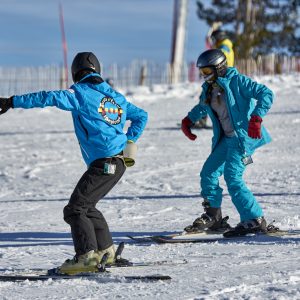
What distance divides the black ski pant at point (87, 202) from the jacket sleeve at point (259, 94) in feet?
4.73

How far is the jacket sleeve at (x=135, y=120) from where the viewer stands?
5656 millimetres

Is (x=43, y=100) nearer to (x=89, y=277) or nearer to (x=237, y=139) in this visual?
(x=89, y=277)

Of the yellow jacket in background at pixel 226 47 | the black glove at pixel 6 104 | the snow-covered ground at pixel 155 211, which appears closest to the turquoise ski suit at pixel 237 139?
the snow-covered ground at pixel 155 211

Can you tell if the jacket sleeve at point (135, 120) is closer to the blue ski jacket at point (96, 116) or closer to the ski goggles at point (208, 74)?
the blue ski jacket at point (96, 116)

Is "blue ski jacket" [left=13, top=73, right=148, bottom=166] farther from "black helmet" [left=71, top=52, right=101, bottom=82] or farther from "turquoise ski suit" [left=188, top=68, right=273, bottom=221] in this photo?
"turquoise ski suit" [left=188, top=68, right=273, bottom=221]

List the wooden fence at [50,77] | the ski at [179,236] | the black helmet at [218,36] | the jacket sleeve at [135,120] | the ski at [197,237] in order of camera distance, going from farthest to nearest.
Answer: the wooden fence at [50,77] → the black helmet at [218,36] → the ski at [179,236] → the ski at [197,237] → the jacket sleeve at [135,120]

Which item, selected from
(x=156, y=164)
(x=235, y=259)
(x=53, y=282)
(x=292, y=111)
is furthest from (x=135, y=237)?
(x=292, y=111)

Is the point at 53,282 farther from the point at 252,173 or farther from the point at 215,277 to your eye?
the point at 252,173

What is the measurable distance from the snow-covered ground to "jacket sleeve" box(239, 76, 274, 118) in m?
1.02

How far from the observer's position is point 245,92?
648cm

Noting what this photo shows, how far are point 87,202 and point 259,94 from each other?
183 cm

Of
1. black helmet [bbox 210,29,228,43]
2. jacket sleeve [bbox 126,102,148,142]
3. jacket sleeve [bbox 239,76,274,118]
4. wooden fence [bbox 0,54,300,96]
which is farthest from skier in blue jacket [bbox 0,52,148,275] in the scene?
wooden fence [bbox 0,54,300,96]

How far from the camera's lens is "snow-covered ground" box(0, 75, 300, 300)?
4.86m

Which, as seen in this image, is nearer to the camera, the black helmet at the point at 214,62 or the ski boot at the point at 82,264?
the ski boot at the point at 82,264
